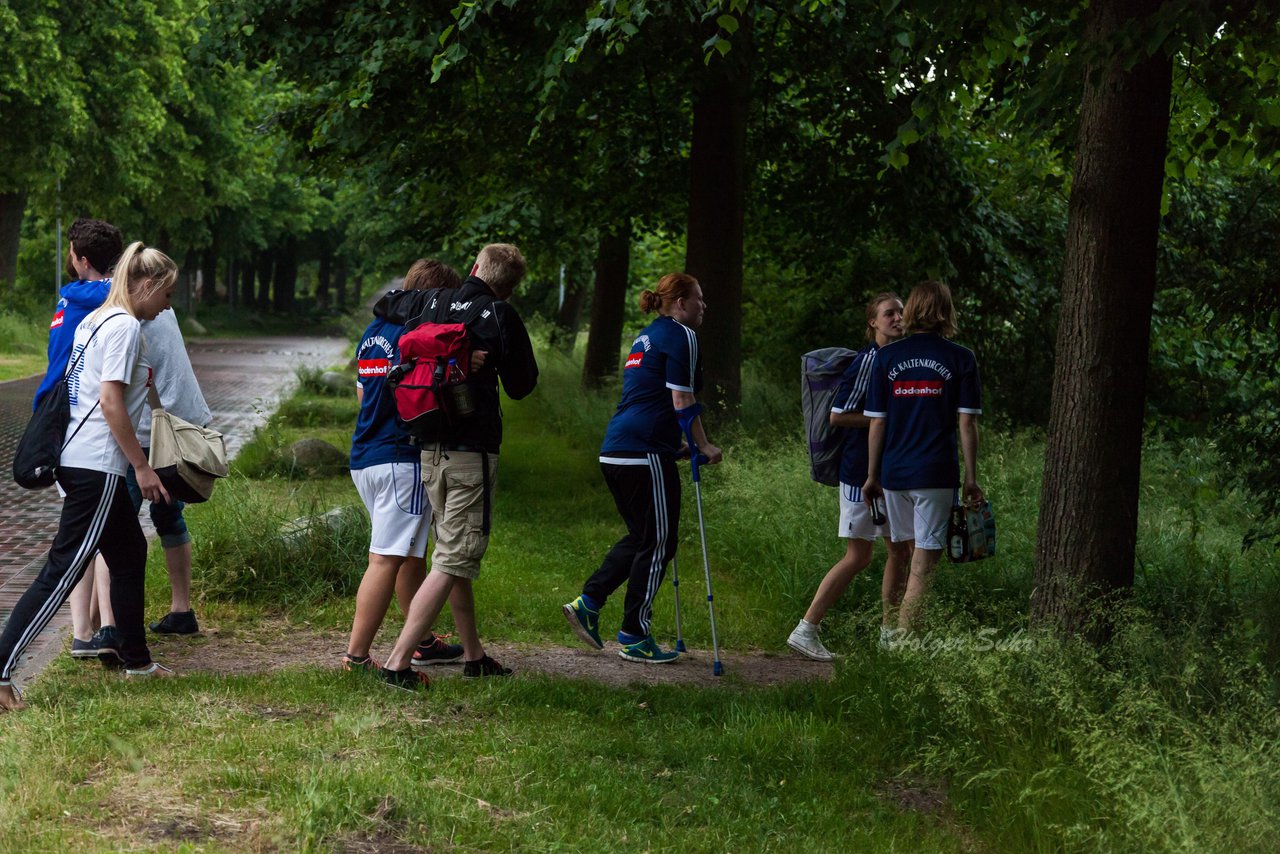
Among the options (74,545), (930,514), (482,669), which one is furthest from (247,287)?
(930,514)

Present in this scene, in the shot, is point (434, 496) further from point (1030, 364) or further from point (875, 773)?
point (1030, 364)

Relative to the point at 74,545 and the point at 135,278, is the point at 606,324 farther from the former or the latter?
the point at 74,545

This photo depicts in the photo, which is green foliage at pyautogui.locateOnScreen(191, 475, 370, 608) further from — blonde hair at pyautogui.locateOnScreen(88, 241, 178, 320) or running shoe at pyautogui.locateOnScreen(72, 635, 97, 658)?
blonde hair at pyautogui.locateOnScreen(88, 241, 178, 320)

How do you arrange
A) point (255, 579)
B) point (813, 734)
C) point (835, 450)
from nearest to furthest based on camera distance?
point (813, 734)
point (835, 450)
point (255, 579)

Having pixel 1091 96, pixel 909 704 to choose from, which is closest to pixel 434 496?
pixel 909 704

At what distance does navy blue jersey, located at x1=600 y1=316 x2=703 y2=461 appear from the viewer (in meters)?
7.21

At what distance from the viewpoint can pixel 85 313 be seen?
652 centimetres

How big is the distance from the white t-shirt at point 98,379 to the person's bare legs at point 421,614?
1.39 meters

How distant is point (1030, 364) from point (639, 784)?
36.4 ft

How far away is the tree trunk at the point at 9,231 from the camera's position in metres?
34.4

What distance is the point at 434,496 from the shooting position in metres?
6.37

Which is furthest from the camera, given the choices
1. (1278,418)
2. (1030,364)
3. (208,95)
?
(208,95)

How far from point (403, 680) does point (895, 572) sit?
2721 mm

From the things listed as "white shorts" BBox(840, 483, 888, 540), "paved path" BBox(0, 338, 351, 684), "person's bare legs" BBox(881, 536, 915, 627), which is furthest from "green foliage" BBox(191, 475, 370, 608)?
"person's bare legs" BBox(881, 536, 915, 627)
